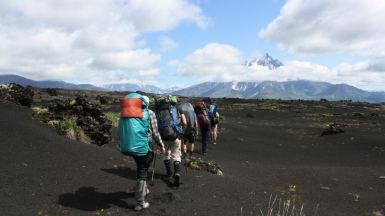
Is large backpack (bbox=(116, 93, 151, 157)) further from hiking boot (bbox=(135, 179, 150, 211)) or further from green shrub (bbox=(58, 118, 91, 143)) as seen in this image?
green shrub (bbox=(58, 118, 91, 143))

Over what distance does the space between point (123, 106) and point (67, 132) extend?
6100 millimetres

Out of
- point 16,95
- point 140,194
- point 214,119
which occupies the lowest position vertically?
point 140,194

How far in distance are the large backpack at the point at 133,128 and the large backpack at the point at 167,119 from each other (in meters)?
1.46

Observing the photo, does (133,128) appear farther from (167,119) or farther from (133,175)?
(133,175)

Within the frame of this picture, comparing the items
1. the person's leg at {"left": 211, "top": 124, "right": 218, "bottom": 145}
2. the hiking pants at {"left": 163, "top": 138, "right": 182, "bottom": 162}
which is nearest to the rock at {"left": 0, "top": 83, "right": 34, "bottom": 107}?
the hiking pants at {"left": 163, "top": 138, "right": 182, "bottom": 162}

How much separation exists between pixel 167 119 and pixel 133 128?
1.76 meters

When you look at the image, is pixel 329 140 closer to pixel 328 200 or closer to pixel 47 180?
pixel 328 200

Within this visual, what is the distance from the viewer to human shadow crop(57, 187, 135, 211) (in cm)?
650

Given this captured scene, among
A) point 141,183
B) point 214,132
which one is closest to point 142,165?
point 141,183

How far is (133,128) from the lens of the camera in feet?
20.6

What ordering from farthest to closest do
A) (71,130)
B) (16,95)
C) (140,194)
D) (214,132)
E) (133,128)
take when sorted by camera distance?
(214,132), (16,95), (71,130), (140,194), (133,128)

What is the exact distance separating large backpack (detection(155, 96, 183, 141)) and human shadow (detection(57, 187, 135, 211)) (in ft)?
5.56

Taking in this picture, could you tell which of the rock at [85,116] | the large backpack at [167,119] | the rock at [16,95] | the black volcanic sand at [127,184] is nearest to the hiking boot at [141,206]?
the black volcanic sand at [127,184]

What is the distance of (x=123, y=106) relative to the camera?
6367mm
